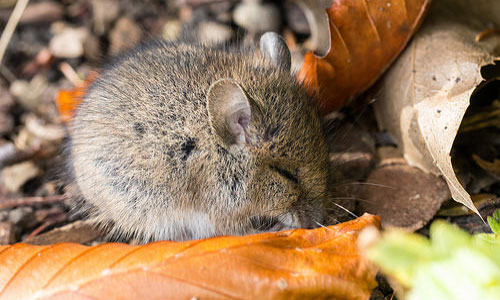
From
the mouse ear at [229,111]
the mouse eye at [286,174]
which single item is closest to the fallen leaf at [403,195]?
the mouse eye at [286,174]

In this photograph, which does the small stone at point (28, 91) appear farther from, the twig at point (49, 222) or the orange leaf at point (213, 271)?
the orange leaf at point (213, 271)

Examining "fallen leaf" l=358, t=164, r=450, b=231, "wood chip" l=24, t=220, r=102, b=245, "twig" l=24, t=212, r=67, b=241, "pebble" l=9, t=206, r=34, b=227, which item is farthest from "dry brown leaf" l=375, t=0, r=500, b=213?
"pebble" l=9, t=206, r=34, b=227

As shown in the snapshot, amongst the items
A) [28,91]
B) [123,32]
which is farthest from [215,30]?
[28,91]

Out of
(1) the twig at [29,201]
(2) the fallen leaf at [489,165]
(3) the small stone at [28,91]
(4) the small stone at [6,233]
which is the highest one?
(3) the small stone at [28,91]

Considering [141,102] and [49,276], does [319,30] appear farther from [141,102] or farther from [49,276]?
[49,276]

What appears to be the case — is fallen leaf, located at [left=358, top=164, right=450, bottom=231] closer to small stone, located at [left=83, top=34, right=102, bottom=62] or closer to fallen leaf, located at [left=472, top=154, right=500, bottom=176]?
fallen leaf, located at [left=472, top=154, right=500, bottom=176]

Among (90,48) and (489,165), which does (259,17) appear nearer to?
(90,48)
